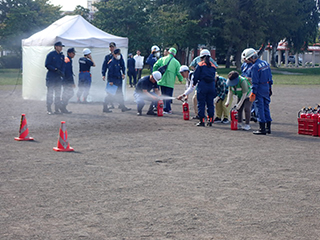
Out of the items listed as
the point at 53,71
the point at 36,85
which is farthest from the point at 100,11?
the point at 53,71

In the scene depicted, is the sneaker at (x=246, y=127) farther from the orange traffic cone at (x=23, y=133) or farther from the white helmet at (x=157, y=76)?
the orange traffic cone at (x=23, y=133)

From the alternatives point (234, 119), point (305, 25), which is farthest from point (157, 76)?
point (305, 25)

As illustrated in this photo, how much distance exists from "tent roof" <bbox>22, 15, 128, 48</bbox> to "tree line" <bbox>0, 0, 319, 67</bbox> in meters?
35.4

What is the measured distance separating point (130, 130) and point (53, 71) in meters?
3.95

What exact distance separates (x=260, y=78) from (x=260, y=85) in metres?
0.17

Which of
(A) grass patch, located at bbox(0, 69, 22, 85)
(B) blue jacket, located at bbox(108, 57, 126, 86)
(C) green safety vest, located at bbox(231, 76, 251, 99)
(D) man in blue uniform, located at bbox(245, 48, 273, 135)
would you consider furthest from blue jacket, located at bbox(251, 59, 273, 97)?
(A) grass patch, located at bbox(0, 69, 22, 85)

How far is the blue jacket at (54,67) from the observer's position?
15.6 metres

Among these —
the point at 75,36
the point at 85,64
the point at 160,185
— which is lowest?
the point at 160,185

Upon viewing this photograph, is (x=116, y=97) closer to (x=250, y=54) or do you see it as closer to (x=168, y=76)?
(x=168, y=76)

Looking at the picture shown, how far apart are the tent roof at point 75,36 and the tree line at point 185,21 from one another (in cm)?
3542

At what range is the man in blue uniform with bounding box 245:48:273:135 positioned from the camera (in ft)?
39.6

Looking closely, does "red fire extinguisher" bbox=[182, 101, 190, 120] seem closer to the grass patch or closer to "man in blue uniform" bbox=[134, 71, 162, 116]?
"man in blue uniform" bbox=[134, 71, 162, 116]

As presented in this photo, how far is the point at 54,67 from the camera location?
51.1 ft

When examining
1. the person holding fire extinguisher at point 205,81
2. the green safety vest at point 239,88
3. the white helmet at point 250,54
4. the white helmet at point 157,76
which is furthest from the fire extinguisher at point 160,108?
the white helmet at point 250,54
